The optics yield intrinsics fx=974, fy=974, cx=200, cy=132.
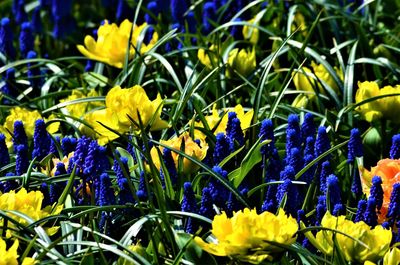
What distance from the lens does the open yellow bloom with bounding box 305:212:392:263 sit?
2.55 metres

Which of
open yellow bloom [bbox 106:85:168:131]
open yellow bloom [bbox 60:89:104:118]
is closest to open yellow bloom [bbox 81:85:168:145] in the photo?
open yellow bloom [bbox 106:85:168:131]

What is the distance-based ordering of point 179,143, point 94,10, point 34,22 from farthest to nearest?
1. point 94,10
2. point 34,22
3. point 179,143

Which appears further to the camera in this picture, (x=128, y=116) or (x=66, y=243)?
(x=128, y=116)

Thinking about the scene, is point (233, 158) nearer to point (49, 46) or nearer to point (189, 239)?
point (189, 239)

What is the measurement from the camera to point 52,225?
2.84m

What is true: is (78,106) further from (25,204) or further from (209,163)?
(25,204)

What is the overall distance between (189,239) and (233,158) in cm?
67

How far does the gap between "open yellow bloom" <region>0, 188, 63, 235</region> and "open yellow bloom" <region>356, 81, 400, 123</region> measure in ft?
4.36

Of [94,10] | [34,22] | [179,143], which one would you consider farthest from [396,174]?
[94,10]

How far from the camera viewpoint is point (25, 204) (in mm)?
2729

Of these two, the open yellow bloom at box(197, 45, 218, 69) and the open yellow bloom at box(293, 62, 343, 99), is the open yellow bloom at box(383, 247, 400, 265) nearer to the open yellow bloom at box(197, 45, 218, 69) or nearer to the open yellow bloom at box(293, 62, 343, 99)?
the open yellow bloom at box(293, 62, 343, 99)

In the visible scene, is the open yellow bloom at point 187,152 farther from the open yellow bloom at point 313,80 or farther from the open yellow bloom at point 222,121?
the open yellow bloom at point 313,80

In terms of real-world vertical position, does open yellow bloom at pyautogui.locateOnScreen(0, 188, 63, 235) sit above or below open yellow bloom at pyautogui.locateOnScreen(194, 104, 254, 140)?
below

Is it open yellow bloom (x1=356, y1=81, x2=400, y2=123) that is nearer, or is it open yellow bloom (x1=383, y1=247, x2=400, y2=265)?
open yellow bloom (x1=383, y1=247, x2=400, y2=265)
